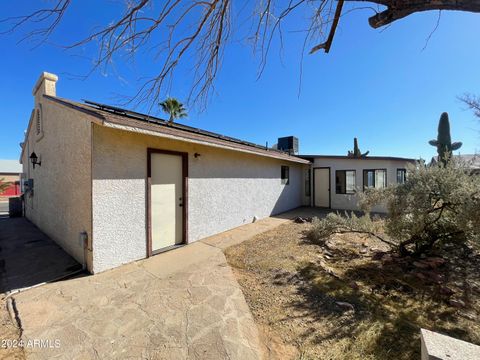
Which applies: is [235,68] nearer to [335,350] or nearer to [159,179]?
[159,179]

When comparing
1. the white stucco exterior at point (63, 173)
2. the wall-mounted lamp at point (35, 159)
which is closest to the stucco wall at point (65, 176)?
the white stucco exterior at point (63, 173)

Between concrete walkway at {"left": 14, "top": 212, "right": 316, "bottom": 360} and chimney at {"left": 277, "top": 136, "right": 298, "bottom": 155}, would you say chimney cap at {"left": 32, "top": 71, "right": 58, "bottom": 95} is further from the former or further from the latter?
chimney at {"left": 277, "top": 136, "right": 298, "bottom": 155}

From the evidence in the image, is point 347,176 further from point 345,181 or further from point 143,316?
point 143,316

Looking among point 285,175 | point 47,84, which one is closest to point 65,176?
Answer: point 47,84

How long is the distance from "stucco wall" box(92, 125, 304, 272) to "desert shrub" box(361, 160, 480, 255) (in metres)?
4.10

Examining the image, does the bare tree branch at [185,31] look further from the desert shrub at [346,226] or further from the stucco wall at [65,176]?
the desert shrub at [346,226]

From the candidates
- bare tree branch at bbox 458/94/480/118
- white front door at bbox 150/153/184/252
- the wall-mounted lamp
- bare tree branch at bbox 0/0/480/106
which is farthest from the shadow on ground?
bare tree branch at bbox 458/94/480/118

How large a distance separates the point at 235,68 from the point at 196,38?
1258mm

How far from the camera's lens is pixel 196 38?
2.58 m

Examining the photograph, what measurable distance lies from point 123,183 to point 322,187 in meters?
10.9

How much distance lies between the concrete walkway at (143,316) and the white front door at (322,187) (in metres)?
9.63

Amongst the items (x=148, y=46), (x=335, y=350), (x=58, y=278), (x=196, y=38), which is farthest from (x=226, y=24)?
(x=58, y=278)

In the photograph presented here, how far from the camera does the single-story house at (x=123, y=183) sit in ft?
12.6

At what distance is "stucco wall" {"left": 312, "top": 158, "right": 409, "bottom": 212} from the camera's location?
10.6 meters
